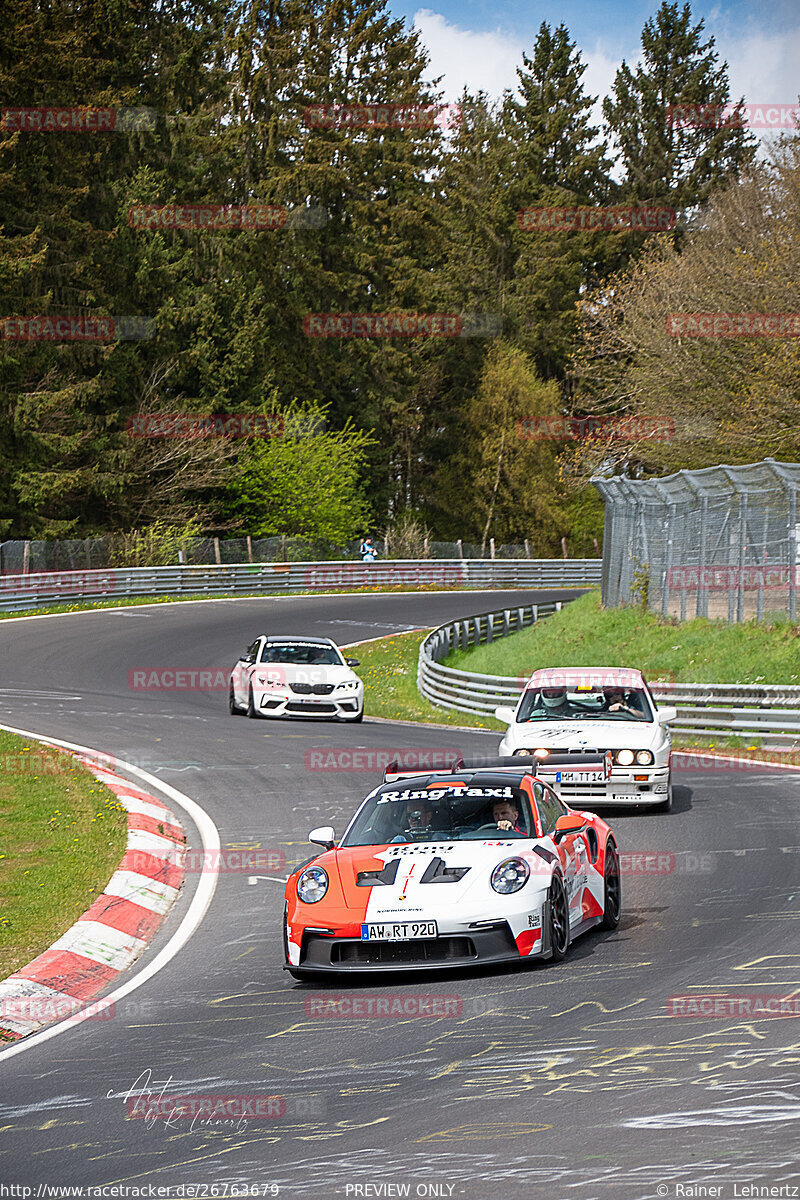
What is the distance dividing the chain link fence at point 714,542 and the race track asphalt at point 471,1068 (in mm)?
13236

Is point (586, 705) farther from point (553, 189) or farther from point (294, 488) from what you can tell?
point (553, 189)

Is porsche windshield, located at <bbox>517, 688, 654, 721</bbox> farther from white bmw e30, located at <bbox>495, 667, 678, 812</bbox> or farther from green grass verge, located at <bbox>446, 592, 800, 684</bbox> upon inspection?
green grass verge, located at <bbox>446, 592, 800, 684</bbox>

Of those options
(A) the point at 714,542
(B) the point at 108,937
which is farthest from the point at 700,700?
(B) the point at 108,937

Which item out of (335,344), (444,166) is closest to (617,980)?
(335,344)

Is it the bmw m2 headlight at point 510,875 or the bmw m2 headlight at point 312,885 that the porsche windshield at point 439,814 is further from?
the bmw m2 headlight at point 510,875

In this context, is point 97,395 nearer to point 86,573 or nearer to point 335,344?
point 86,573

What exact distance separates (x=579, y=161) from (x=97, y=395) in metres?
36.9

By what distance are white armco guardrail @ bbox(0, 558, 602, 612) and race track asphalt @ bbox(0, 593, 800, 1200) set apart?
3509 cm

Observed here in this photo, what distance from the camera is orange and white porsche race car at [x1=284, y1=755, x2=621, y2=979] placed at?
832cm

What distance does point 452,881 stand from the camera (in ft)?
28.0

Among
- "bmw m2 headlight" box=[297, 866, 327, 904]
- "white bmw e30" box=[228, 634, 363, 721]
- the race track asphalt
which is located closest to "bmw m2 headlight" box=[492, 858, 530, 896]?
the race track asphalt

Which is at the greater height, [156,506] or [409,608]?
[156,506]

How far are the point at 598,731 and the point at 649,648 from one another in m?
14.5

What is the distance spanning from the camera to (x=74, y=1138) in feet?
19.0
